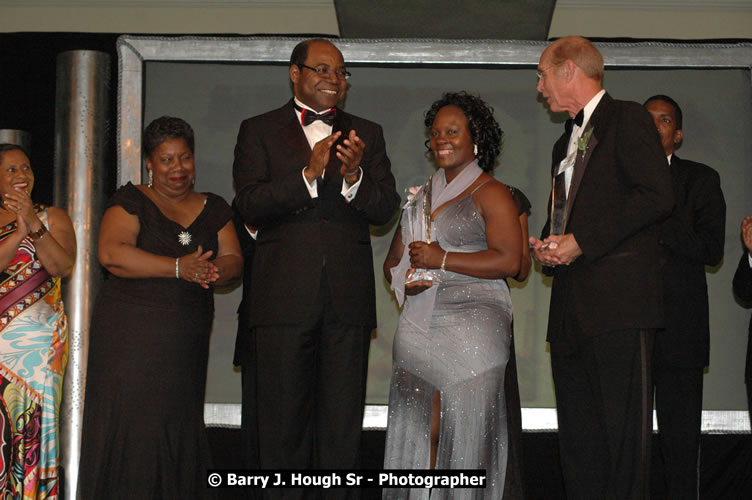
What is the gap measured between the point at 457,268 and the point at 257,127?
103 cm

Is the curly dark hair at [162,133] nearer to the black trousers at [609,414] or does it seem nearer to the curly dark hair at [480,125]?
the curly dark hair at [480,125]

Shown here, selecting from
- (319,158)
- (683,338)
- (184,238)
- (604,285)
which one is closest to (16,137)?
(184,238)

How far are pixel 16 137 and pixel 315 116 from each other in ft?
9.07

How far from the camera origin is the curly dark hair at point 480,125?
3783 mm

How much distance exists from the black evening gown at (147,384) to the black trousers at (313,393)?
52cm

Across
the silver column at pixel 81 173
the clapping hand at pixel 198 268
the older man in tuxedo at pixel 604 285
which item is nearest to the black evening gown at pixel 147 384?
the clapping hand at pixel 198 268

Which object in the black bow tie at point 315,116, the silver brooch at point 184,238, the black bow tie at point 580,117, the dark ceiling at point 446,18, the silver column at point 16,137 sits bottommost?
the silver brooch at point 184,238

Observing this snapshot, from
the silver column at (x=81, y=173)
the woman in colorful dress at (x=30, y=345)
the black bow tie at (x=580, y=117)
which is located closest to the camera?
the black bow tie at (x=580, y=117)

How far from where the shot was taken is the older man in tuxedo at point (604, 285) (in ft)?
9.94

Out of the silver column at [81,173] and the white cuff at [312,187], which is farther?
the silver column at [81,173]

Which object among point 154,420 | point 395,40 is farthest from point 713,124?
point 154,420

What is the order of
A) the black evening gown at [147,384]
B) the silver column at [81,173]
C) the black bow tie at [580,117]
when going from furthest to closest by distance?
1. the silver column at [81,173]
2. the black evening gown at [147,384]
3. the black bow tie at [580,117]

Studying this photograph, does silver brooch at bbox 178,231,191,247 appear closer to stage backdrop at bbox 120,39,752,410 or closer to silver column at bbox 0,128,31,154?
stage backdrop at bbox 120,39,752,410

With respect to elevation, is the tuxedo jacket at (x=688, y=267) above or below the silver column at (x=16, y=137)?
below
